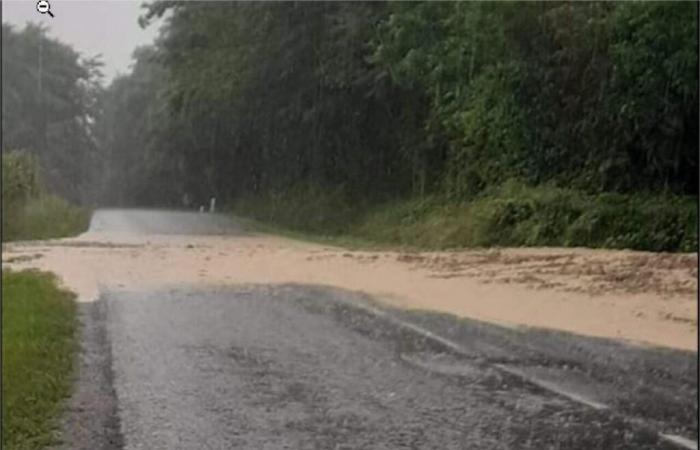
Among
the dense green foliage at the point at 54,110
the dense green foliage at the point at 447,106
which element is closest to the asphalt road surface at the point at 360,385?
the dense green foliage at the point at 447,106

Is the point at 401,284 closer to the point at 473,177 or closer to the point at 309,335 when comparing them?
the point at 309,335

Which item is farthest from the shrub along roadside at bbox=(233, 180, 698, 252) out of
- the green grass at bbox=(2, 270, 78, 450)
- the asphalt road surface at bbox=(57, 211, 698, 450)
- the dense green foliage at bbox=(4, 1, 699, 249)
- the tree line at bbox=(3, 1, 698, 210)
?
the green grass at bbox=(2, 270, 78, 450)

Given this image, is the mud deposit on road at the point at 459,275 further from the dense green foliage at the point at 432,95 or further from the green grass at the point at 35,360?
the dense green foliage at the point at 432,95

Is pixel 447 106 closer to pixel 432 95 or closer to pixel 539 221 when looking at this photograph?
pixel 432 95

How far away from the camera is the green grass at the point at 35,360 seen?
8.14 meters

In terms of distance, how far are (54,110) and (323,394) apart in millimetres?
47620

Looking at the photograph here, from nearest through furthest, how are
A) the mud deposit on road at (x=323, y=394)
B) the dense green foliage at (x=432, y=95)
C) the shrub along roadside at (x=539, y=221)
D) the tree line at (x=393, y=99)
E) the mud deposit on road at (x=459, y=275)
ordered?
the mud deposit on road at (x=323, y=394) → the mud deposit on road at (x=459, y=275) → the shrub along roadside at (x=539, y=221) → the dense green foliage at (x=432, y=95) → the tree line at (x=393, y=99)

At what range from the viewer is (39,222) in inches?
1515

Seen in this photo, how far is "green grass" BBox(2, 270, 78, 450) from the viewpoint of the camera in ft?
26.7

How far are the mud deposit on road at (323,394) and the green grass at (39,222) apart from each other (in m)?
21.9

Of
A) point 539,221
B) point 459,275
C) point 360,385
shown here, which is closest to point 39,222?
point 539,221

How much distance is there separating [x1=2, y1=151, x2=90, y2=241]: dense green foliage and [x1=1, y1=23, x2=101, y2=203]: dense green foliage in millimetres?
3249

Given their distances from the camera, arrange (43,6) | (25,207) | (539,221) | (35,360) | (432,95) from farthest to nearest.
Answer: (25,207) < (432,95) < (539,221) < (35,360) < (43,6)

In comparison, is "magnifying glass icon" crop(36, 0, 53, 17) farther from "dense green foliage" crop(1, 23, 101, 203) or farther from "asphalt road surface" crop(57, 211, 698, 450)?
"dense green foliage" crop(1, 23, 101, 203)
